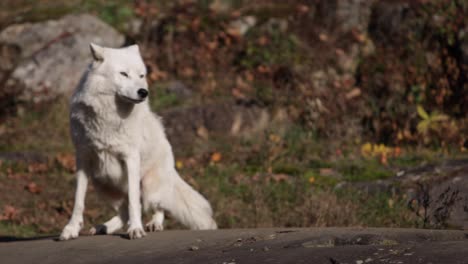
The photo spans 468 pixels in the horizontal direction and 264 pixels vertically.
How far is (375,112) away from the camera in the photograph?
11.8m

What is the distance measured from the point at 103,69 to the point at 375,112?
6492 mm

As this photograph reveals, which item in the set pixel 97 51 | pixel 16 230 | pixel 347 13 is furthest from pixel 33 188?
pixel 347 13

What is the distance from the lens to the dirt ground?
164 inches

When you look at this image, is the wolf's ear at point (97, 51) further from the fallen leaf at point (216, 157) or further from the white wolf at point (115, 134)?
the fallen leaf at point (216, 157)

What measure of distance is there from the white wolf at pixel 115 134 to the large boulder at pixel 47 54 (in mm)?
6145

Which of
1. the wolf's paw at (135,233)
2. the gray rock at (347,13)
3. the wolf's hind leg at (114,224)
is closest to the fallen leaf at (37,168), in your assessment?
the wolf's hind leg at (114,224)

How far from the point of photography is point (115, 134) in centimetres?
636

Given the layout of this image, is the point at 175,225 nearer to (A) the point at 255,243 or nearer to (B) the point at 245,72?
(A) the point at 255,243

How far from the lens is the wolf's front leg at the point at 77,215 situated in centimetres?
618

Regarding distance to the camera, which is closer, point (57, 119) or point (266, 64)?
point (57, 119)

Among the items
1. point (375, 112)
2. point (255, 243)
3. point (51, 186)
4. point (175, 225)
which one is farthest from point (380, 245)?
point (375, 112)

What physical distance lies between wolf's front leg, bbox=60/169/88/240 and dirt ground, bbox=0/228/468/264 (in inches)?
4.4

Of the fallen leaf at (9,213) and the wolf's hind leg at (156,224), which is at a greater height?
the wolf's hind leg at (156,224)

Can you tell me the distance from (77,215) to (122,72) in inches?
50.1
